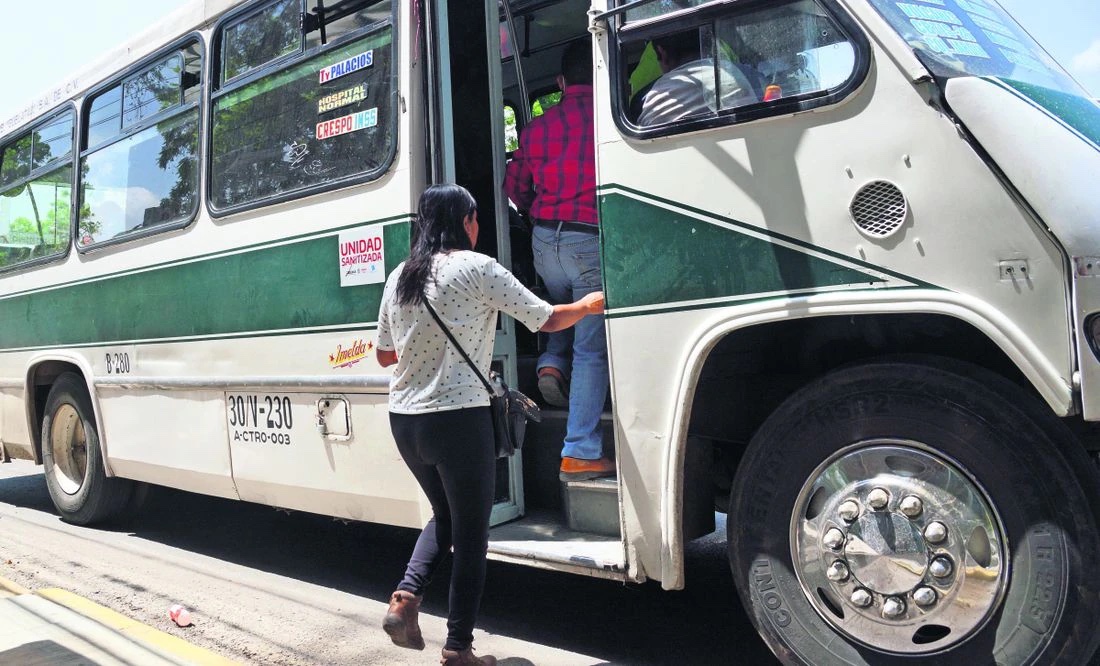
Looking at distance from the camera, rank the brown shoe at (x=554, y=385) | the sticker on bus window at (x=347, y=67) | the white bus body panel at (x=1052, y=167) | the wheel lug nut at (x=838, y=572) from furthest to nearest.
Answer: the sticker on bus window at (x=347, y=67)
the brown shoe at (x=554, y=385)
the wheel lug nut at (x=838, y=572)
the white bus body panel at (x=1052, y=167)

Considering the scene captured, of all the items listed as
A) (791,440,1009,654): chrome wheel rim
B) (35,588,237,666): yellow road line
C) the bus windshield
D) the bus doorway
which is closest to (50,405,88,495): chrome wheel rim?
(35,588,237,666): yellow road line

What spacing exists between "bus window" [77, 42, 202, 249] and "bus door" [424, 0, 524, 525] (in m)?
1.93

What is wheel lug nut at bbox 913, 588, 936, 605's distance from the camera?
2.88 metres

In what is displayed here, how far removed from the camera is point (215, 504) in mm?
7805

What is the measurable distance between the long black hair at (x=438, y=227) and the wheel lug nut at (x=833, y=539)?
1.60 meters

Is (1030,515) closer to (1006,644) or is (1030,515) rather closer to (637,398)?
(1006,644)

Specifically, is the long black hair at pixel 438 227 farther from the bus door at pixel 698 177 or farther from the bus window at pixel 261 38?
the bus window at pixel 261 38

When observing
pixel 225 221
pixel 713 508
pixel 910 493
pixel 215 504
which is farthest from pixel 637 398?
pixel 215 504

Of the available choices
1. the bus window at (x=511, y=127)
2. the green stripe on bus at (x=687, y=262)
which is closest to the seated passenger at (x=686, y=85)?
the green stripe on bus at (x=687, y=262)

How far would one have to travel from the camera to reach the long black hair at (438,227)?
346cm

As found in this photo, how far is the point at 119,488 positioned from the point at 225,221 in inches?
101

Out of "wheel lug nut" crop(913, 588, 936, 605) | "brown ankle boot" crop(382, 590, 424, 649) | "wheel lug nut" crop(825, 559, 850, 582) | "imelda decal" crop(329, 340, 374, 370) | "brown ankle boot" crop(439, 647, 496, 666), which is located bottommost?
"brown ankle boot" crop(439, 647, 496, 666)

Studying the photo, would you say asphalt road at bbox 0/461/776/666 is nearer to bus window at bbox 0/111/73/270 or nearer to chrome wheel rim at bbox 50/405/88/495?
chrome wheel rim at bbox 50/405/88/495

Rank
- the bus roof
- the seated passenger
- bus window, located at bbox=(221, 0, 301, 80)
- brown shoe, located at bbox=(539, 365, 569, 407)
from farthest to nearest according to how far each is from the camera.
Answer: the bus roof < bus window, located at bbox=(221, 0, 301, 80) < brown shoe, located at bbox=(539, 365, 569, 407) < the seated passenger
